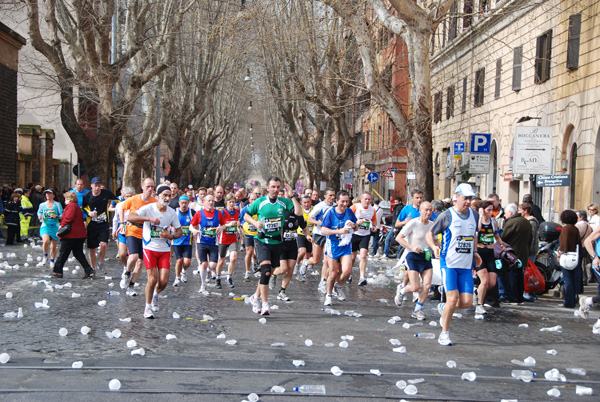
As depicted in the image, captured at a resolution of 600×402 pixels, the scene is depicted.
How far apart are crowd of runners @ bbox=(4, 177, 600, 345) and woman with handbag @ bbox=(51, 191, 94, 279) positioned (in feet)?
0.09

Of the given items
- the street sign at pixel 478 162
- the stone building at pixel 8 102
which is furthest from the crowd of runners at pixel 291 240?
the stone building at pixel 8 102

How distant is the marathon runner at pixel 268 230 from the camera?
977 cm

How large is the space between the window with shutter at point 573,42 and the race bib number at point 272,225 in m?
12.6

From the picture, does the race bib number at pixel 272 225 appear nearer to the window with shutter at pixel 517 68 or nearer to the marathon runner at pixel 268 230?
the marathon runner at pixel 268 230

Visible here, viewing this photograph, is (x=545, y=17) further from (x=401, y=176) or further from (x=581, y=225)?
(x=401, y=176)

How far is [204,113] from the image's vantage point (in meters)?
36.9

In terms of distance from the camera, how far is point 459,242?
322 inches

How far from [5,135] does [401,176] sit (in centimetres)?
2375

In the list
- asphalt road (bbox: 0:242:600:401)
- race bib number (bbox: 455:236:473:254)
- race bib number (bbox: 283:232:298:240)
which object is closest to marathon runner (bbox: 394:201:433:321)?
asphalt road (bbox: 0:242:600:401)

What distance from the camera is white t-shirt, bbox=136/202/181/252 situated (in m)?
9.29

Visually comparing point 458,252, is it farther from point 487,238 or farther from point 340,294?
point 340,294

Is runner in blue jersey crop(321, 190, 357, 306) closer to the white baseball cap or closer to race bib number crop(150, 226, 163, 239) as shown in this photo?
race bib number crop(150, 226, 163, 239)

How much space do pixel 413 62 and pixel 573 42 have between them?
554 cm

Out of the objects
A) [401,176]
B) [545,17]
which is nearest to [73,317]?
[545,17]
